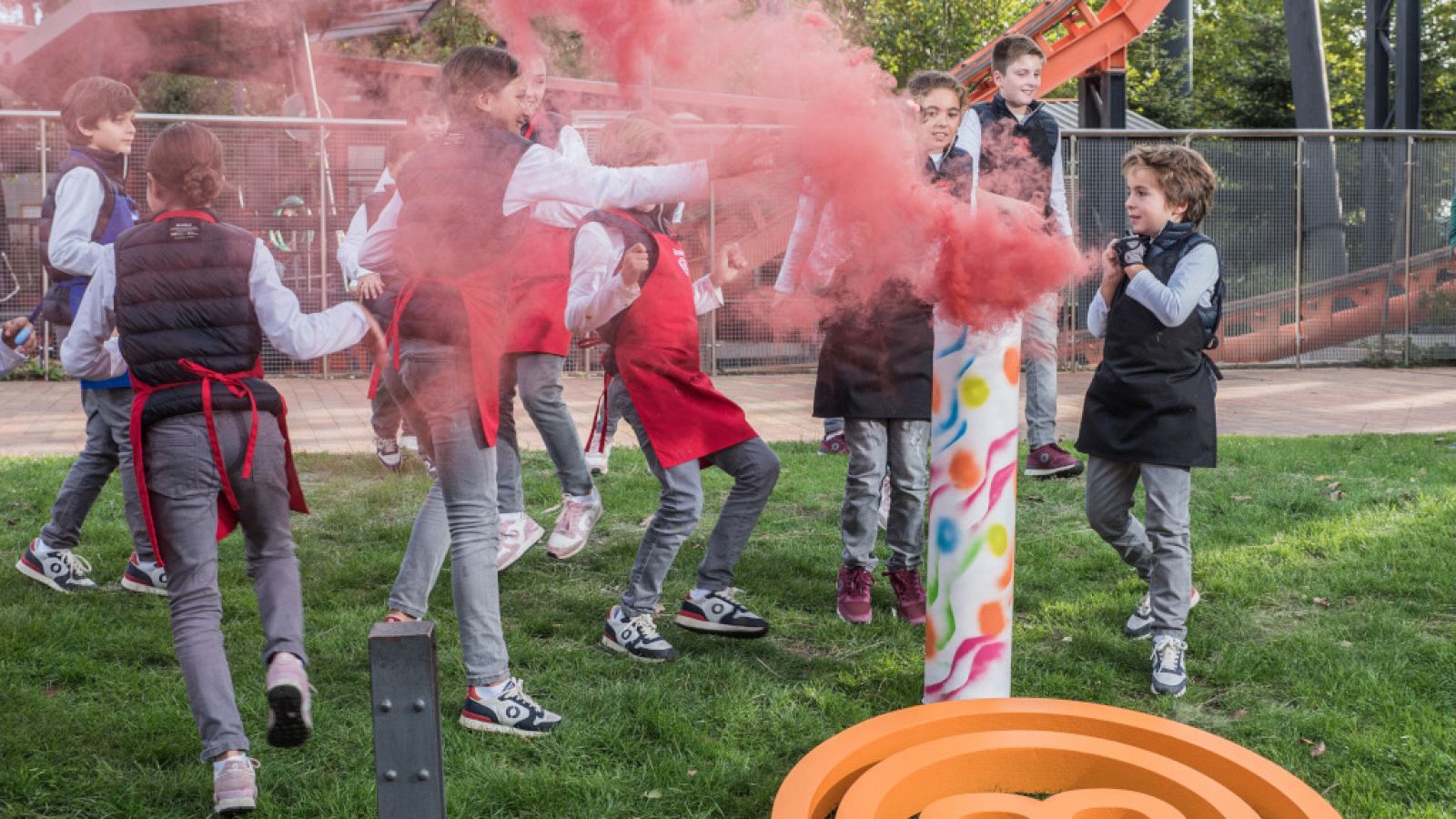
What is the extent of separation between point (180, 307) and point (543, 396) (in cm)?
Answer: 236

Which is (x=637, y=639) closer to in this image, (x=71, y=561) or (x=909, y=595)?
(x=909, y=595)

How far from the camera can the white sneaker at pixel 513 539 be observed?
534 cm

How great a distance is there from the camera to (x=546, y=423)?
5.59 m

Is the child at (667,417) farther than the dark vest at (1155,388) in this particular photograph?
Yes

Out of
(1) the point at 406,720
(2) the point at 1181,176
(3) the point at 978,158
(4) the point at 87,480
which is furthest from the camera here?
(3) the point at 978,158

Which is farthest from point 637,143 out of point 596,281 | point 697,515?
point 697,515

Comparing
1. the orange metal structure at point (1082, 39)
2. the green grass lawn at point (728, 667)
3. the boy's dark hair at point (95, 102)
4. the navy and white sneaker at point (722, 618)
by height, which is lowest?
the green grass lawn at point (728, 667)

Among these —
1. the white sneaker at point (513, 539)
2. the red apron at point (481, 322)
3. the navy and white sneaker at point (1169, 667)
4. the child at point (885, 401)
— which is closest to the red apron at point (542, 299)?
the white sneaker at point (513, 539)

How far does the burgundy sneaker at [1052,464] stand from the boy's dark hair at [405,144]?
4017 mm

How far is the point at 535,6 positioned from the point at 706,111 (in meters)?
0.56

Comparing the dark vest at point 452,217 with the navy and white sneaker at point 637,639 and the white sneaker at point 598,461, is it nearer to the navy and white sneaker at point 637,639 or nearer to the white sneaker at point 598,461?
the navy and white sneaker at point 637,639

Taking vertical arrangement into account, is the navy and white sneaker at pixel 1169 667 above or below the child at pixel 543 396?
below

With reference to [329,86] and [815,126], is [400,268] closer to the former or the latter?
[815,126]

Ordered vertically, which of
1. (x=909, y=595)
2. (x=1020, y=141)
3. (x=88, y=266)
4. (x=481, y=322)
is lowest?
(x=909, y=595)
